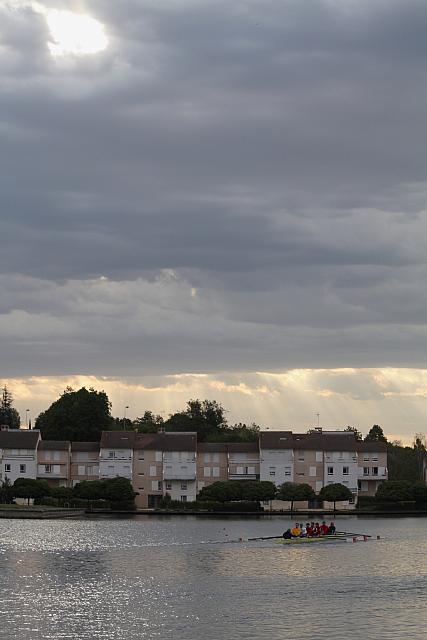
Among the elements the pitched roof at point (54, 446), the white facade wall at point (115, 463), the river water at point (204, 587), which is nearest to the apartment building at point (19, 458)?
the pitched roof at point (54, 446)

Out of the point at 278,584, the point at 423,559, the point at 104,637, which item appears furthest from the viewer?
the point at 423,559

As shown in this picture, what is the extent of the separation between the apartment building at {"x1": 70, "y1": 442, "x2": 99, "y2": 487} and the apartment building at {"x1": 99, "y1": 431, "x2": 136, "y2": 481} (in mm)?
1974

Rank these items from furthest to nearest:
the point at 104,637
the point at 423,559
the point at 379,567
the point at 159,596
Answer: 1. the point at 423,559
2. the point at 379,567
3. the point at 159,596
4. the point at 104,637

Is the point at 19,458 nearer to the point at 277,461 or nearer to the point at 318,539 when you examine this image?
the point at 277,461

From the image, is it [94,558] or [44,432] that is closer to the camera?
[94,558]

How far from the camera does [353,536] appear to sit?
105062mm

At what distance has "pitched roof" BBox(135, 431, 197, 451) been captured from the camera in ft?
540

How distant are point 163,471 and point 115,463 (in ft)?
23.9

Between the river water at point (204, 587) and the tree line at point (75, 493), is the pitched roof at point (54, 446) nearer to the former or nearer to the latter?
the tree line at point (75, 493)

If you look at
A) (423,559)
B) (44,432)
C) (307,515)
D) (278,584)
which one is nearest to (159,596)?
(278,584)

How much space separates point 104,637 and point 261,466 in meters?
112

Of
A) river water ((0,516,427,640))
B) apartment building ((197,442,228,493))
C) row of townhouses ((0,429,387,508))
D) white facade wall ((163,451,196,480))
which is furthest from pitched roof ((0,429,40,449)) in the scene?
river water ((0,516,427,640))

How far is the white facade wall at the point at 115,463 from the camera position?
536ft

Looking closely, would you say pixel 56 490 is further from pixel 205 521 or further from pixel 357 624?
pixel 357 624
